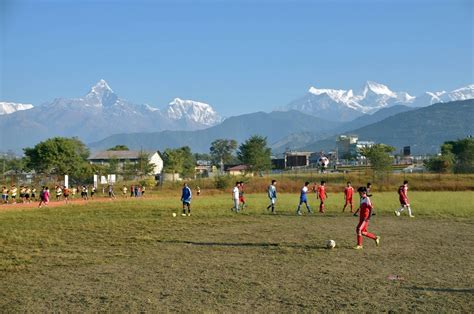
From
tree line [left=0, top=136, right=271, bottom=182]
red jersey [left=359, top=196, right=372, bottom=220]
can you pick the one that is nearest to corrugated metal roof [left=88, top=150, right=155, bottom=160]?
tree line [left=0, top=136, right=271, bottom=182]

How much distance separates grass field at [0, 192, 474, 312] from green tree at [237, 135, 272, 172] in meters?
65.1

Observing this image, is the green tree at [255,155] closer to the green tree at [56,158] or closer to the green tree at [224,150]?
the green tree at [56,158]

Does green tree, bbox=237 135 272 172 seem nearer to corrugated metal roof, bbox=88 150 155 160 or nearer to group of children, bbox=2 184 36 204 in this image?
corrugated metal roof, bbox=88 150 155 160

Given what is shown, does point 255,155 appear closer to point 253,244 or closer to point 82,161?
point 82,161

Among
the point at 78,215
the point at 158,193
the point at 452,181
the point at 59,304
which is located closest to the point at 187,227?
the point at 78,215

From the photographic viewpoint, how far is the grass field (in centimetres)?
928

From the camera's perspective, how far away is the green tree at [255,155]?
87.8m

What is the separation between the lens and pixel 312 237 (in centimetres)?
1719

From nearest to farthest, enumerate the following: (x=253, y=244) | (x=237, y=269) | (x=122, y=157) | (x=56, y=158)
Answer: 1. (x=237, y=269)
2. (x=253, y=244)
3. (x=56, y=158)
4. (x=122, y=157)

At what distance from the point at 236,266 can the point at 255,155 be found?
7558cm

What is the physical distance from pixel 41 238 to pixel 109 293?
894 cm

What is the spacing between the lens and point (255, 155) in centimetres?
8794

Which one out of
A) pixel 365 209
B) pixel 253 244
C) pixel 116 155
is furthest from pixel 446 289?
pixel 116 155

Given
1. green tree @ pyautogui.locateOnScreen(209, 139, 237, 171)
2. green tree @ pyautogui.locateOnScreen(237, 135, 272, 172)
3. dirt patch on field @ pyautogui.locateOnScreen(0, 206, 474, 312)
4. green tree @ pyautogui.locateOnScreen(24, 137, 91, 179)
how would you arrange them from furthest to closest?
green tree @ pyautogui.locateOnScreen(209, 139, 237, 171) < green tree @ pyautogui.locateOnScreen(237, 135, 272, 172) < green tree @ pyautogui.locateOnScreen(24, 137, 91, 179) < dirt patch on field @ pyautogui.locateOnScreen(0, 206, 474, 312)
